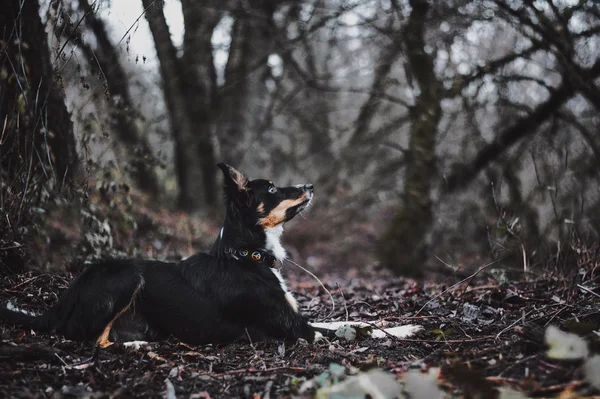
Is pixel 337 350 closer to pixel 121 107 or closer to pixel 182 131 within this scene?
pixel 121 107

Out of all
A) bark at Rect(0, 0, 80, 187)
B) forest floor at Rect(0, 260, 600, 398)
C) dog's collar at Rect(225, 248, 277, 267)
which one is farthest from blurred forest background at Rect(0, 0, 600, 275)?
dog's collar at Rect(225, 248, 277, 267)

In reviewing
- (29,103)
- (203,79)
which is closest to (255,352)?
(29,103)

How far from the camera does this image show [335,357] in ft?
12.9

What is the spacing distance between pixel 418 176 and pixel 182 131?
22.4 feet

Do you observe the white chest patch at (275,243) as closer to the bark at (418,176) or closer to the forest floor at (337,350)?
the forest floor at (337,350)

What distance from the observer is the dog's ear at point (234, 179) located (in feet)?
15.8

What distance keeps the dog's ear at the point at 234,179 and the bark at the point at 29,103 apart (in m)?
1.61

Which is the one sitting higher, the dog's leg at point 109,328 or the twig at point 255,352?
the dog's leg at point 109,328

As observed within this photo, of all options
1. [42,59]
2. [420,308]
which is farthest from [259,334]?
[42,59]

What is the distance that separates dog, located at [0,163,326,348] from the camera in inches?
165

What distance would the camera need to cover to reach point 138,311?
4.42 metres

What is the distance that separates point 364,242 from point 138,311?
10986 millimetres

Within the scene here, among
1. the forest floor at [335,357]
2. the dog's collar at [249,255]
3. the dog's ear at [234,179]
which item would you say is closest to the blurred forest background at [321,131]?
Result: the forest floor at [335,357]

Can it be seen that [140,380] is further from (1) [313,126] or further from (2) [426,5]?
(1) [313,126]
